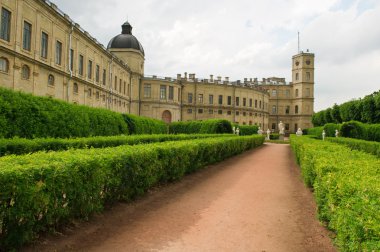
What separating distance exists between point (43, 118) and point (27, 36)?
12555mm

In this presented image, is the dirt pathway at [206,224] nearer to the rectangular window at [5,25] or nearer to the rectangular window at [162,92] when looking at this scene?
the rectangular window at [5,25]

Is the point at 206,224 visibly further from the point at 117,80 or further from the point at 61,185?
the point at 117,80

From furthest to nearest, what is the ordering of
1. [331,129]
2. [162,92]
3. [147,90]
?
1. [162,92]
2. [147,90]
3. [331,129]

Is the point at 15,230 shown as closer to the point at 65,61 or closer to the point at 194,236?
the point at 194,236

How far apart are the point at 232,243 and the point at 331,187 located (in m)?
1.75

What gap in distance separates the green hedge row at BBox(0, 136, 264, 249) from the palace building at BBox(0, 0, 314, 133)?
60.6 ft

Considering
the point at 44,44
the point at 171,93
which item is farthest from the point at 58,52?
the point at 171,93

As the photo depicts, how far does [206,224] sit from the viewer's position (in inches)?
231

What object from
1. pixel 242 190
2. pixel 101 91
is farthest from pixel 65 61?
pixel 242 190

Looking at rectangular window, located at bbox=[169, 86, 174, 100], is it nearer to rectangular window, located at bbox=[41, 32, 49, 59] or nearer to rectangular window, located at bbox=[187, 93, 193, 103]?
rectangular window, located at bbox=[187, 93, 193, 103]

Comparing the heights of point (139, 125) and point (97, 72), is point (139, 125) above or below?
below

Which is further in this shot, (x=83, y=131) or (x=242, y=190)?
(x=83, y=131)

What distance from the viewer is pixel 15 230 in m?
4.09

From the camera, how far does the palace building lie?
23.6 meters
